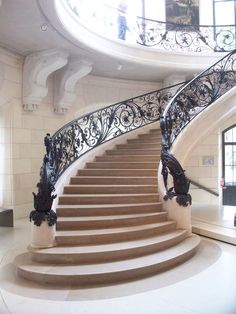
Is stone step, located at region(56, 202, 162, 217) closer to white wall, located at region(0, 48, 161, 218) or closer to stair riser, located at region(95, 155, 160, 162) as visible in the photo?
stair riser, located at region(95, 155, 160, 162)

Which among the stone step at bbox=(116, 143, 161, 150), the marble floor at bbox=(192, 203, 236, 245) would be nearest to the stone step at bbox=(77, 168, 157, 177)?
the stone step at bbox=(116, 143, 161, 150)

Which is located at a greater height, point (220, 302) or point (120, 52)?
point (120, 52)

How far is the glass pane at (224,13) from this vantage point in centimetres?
1098

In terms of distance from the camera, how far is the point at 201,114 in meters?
6.89

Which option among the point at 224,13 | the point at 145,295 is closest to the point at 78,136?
the point at 145,295

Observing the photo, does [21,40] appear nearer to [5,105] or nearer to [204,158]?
[5,105]

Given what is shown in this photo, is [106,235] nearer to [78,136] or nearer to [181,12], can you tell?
[78,136]

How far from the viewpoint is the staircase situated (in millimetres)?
3904

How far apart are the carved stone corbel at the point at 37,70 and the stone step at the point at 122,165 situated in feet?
6.45

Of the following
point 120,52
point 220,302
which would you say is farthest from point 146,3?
point 220,302

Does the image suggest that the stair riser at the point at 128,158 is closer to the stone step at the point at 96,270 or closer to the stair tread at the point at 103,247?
the stair tread at the point at 103,247

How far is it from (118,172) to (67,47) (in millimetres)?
2908

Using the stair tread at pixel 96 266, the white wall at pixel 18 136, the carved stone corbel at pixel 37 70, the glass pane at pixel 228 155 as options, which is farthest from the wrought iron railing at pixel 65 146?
the glass pane at pixel 228 155

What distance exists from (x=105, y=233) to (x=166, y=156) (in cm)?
167
